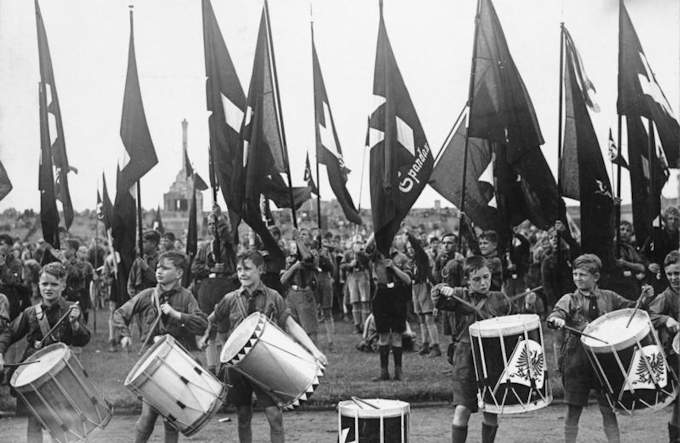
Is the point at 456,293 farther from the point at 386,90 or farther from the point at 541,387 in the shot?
the point at 386,90

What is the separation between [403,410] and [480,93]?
489cm

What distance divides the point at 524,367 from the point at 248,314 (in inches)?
95.1

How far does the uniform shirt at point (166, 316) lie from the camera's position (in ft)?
22.4

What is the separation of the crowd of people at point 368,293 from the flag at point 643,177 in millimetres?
263

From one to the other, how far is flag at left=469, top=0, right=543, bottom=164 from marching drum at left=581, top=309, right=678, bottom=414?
3.70 m

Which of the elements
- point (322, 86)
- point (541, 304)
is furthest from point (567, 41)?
point (541, 304)

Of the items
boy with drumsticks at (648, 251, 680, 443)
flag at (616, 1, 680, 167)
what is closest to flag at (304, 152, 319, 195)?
flag at (616, 1, 680, 167)

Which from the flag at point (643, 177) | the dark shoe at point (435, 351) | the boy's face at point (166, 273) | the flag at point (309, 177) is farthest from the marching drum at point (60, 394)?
the flag at point (309, 177)

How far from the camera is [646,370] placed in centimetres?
624

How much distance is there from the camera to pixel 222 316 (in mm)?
7176

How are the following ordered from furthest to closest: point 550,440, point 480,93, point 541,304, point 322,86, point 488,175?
1. point 541,304
2. point 322,86
3. point 488,175
4. point 480,93
5. point 550,440

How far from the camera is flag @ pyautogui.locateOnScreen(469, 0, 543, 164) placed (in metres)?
9.51

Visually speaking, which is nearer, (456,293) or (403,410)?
(403,410)

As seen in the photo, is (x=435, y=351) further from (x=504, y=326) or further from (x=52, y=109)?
(x=52, y=109)
